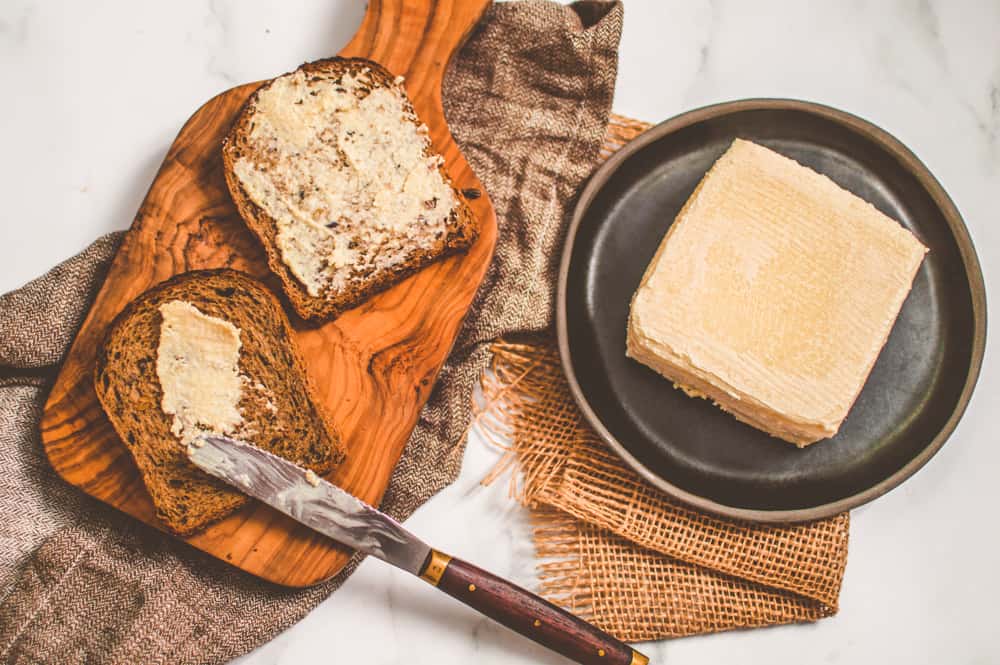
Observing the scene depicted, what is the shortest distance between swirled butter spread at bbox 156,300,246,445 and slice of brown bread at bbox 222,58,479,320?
0.23m

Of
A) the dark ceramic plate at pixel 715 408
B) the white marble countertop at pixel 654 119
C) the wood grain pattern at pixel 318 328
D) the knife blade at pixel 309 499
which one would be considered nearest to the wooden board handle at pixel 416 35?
the wood grain pattern at pixel 318 328

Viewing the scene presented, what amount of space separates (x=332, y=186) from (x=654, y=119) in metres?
1.09

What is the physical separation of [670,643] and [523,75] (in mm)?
1774

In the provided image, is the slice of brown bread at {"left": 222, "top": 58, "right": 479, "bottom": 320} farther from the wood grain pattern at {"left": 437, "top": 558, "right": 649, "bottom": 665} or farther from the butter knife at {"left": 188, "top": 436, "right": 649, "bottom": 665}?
the wood grain pattern at {"left": 437, "top": 558, "right": 649, "bottom": 665}

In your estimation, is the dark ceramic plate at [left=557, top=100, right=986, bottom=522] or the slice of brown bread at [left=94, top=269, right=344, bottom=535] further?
the dark ceramic plate at [left=557, top=100, right=986, bottom=522]

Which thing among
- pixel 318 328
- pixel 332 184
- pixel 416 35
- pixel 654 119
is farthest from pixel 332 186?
pixel 654 119

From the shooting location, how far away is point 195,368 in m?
2.02

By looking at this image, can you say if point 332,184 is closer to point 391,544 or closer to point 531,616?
point 391,544

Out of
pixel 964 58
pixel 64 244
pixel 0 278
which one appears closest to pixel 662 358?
pixel 964 58

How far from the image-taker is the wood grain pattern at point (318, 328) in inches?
84.2

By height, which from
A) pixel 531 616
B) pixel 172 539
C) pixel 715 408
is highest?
pixel 715 408

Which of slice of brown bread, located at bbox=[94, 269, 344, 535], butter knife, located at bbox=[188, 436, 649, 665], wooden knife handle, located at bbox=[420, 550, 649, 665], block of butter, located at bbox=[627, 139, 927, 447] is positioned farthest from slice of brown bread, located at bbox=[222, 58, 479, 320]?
wooden knife handle, located at bbox=[420, 550, 649, 665]

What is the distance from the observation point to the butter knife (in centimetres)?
203

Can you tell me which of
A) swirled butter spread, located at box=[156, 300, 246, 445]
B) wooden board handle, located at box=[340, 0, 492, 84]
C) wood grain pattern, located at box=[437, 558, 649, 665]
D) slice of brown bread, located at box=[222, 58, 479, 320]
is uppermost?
wooden board handle, located at box=[340, 0, 492, 84]
